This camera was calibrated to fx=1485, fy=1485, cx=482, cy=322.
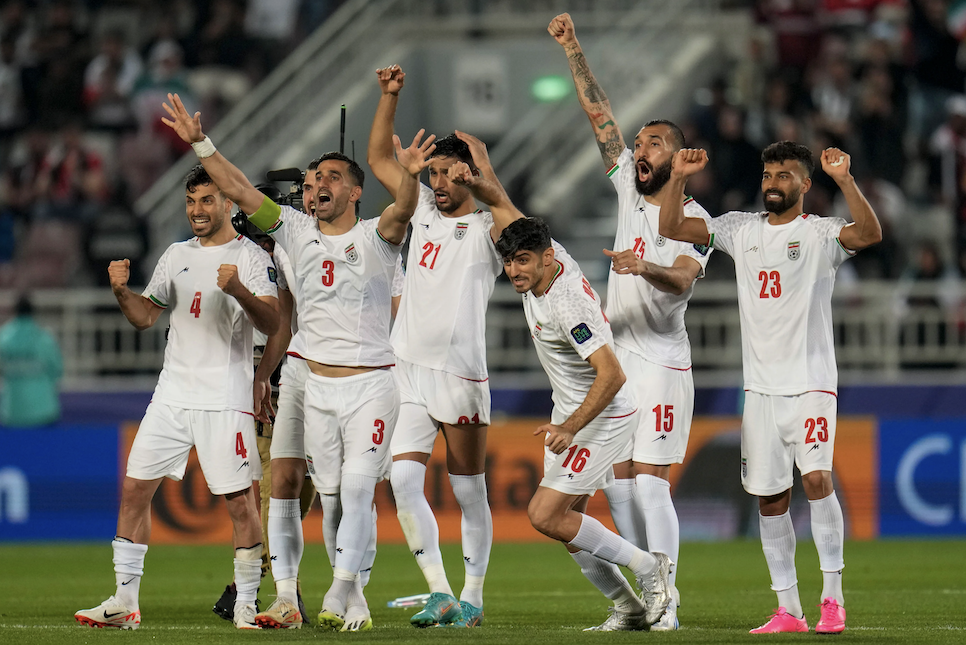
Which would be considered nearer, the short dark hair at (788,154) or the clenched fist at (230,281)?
the clenched fist at (230,281)

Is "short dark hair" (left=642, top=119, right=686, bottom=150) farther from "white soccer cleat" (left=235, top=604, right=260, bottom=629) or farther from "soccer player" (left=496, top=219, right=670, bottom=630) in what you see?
"white soccer cleat" (left=235, top=604, right=260, bottom=629)

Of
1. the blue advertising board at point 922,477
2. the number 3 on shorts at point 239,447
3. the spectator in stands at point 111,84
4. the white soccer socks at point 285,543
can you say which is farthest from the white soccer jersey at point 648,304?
the spectator in stands at point 111,84

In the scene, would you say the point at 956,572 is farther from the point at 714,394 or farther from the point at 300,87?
the point at 300,87

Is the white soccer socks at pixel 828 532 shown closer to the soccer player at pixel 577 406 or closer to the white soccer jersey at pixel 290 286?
the soccer player at pixel 577 406

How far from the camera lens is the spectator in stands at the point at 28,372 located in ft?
53.3

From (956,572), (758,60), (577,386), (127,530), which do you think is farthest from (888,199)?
(127,530)

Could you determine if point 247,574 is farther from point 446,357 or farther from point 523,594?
point 523,594

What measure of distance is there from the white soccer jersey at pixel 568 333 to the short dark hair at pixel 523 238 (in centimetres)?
18

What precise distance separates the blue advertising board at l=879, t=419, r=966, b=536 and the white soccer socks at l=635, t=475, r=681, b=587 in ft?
24.2

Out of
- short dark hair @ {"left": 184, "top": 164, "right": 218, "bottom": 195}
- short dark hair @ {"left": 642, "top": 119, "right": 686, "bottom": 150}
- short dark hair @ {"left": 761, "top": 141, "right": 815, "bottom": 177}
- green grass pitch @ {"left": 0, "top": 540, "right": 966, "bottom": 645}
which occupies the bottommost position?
green grass pitch @ {"left": 0, "top": 540, "right": 966, "bottom": 645}

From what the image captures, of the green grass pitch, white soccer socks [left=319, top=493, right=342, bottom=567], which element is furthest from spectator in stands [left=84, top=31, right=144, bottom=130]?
white soccer socks [left=319, top=493, right=342, bottom=567]

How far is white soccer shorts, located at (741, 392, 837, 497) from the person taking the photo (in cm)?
812

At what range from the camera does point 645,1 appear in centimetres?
2036

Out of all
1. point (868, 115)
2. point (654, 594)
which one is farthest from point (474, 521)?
point (868, 115)
